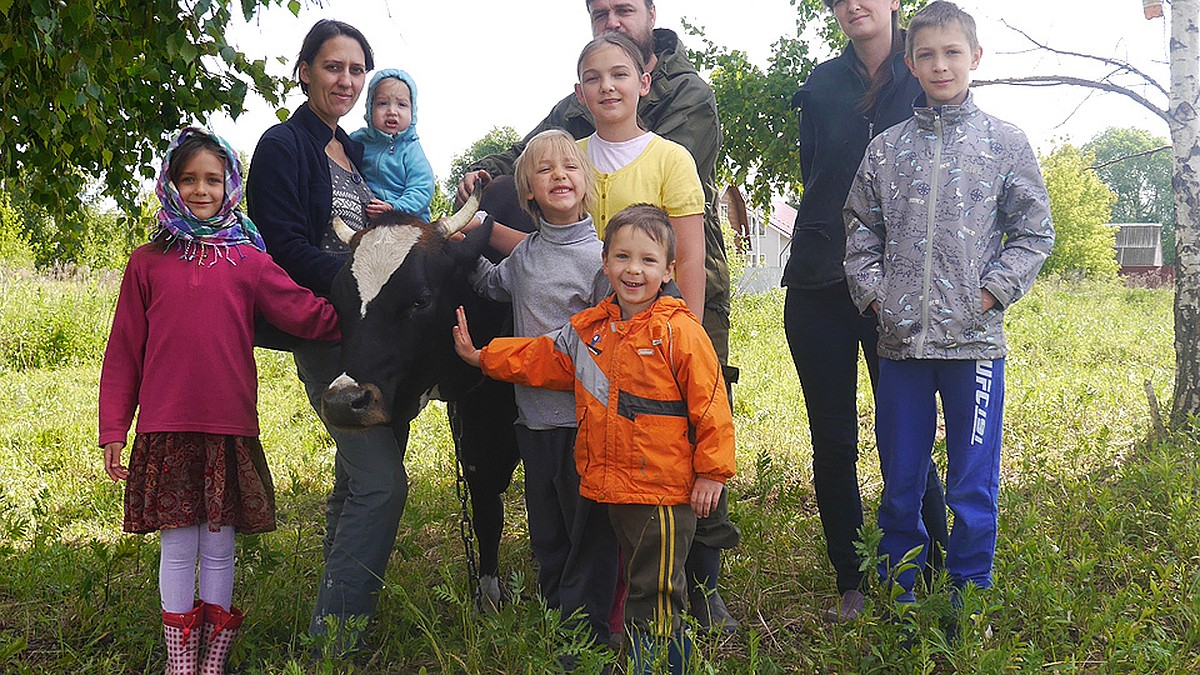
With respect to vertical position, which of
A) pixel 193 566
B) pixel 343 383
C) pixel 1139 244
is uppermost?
pixel 1139 244

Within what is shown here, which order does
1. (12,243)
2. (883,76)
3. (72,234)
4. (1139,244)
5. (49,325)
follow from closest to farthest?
(883,76) < (72,234) < (49,325) < (12,243) < (1139,244)

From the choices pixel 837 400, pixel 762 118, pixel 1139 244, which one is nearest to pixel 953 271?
pixel 837 400

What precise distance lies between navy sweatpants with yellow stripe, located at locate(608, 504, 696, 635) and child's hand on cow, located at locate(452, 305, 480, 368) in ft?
2.24

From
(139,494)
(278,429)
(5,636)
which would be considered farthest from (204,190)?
(278,429)

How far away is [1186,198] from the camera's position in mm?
5793

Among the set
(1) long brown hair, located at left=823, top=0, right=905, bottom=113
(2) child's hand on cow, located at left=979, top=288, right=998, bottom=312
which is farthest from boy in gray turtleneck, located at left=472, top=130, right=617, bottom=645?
(2) child's hand on cow, located at left=979, top=288, right=998, bottom=312

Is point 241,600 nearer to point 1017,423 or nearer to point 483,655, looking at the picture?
point 483,655

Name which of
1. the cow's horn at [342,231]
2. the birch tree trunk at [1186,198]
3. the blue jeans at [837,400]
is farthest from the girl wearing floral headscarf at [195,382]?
the birch tree trunk at [1186,198]

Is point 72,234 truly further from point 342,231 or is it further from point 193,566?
point 193,566

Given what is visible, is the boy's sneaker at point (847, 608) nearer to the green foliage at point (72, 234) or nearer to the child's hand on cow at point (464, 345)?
the child's hand on cow at point (464, 345)

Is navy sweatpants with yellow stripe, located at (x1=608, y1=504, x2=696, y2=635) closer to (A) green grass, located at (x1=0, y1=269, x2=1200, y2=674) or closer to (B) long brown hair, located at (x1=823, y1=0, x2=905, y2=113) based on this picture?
(A) green grass, located at (x1=0, y1=269, x2=1200, y2=674)

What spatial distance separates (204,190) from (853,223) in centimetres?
210

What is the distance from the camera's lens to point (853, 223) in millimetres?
3287

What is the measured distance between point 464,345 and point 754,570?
5.52 feet
